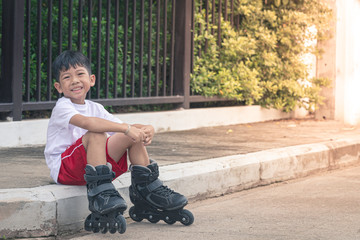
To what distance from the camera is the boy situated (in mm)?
3858

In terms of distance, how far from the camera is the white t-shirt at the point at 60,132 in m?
4.14

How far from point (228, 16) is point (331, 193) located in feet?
14.9

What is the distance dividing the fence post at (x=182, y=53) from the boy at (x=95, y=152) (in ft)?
13.4

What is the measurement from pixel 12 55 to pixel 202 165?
84.6 inches

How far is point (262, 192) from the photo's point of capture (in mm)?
5430

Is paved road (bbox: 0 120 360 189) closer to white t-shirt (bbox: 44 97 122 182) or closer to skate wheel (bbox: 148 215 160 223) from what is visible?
white t-shirt (bbox: 44 97 122 182)

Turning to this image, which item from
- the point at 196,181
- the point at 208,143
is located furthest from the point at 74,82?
the point at 208,143

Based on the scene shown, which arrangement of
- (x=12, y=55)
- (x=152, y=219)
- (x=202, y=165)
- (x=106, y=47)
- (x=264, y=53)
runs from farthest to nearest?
1. (x=264, y=53)
2. (x=106, y=47)
3. (x=12, y=55)
4. (x=202, y=165)
5. (x=152, y=219)

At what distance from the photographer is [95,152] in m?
3.92

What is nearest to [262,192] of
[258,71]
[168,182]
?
[168,182]

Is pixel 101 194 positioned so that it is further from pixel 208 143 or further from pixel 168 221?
pixel 208 143

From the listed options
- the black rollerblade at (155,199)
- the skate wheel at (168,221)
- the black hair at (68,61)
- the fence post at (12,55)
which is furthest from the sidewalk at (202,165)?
the black hair at (68,61)

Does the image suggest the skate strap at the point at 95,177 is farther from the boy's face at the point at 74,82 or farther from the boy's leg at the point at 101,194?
the boy's face at the point at 74,82

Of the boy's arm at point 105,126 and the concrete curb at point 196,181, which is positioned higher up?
the boy's arm at point 105,126
